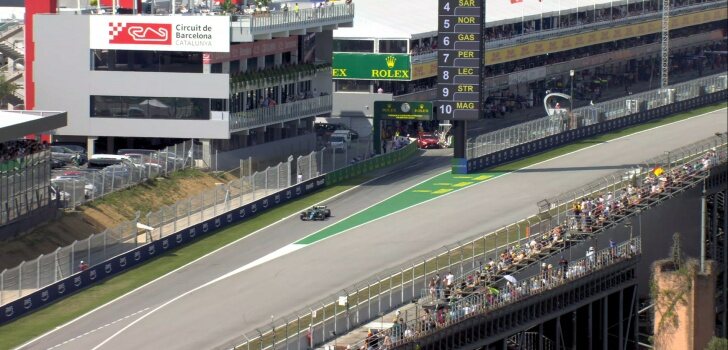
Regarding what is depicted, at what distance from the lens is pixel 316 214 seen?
3684 inches

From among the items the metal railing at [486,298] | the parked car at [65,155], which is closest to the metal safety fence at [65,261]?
the metal railing at [486,298]

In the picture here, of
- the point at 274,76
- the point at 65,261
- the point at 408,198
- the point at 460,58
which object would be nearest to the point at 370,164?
the point at 274,76

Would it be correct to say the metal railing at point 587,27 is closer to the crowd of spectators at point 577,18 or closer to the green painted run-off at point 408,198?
the crowd of spectators at point 577,18

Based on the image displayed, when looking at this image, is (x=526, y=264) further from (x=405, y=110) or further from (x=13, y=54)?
(x=13, y=54)

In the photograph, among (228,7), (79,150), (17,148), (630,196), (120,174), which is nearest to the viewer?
(17,148)

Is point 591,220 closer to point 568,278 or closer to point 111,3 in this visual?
point 568,278

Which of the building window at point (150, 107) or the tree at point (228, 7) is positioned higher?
the tree at point (228, 7)

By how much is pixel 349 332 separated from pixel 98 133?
37104 millimetres

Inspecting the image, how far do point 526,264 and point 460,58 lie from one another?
28672 millimetres

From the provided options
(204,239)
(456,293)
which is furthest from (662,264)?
(204,239)

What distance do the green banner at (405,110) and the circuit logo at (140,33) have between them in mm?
20874

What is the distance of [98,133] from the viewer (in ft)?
Result: 328

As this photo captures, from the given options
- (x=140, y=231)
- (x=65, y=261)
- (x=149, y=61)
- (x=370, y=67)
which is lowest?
(x=65, y=261)

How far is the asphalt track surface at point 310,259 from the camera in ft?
235
